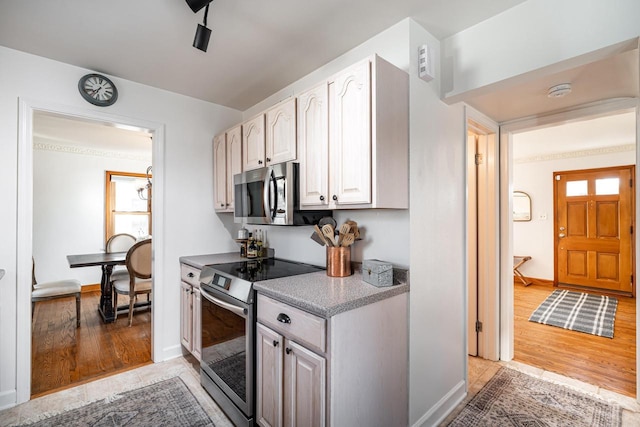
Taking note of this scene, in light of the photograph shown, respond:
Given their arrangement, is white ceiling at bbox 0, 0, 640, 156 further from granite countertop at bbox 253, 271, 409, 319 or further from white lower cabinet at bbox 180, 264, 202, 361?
white lower cabinet at bbox 180, 264, 202, 361

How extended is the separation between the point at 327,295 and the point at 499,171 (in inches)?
87.4

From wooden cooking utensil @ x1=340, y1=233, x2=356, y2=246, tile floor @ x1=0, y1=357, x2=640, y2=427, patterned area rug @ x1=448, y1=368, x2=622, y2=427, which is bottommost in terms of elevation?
patterned area rug @ x1=448, y1=368, x2=622, y2=427

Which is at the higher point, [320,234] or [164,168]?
[164,168]

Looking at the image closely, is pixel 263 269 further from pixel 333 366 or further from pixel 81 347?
pixel 81 347

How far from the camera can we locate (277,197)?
6.86 ft

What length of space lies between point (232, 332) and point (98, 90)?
7.08ft

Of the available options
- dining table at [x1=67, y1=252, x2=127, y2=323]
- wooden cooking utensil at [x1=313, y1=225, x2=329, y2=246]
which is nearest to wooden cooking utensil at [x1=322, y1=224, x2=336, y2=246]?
wooden cooking utensil at [x1=313, y1=225, x2=329, y2=246]

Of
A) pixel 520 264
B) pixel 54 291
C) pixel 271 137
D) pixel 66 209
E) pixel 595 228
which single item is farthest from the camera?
pixel 520 264

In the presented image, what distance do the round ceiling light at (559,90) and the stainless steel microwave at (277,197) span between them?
178 cm

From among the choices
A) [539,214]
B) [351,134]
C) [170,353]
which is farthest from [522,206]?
[170,353]

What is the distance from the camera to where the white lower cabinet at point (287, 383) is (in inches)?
54.3

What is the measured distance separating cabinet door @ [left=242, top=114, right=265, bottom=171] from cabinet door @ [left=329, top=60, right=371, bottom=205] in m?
0.78

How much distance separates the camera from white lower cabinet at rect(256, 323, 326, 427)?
1.38m

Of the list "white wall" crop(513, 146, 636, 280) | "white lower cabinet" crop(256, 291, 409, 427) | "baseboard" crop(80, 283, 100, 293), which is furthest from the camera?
"white wall" crop(513, 146, 636, 280)
